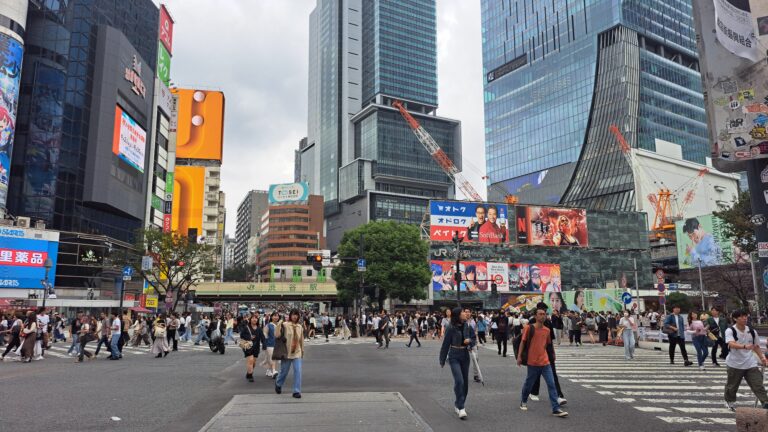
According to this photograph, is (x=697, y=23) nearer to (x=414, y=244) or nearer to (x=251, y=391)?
(x=251, y=391)

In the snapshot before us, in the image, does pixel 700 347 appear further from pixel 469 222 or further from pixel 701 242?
pixel 701 242

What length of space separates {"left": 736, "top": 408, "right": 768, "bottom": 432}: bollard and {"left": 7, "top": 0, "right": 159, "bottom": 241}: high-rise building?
191ft

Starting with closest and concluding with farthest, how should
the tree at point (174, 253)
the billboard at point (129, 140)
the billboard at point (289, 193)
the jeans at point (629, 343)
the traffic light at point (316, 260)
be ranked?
1. the jeans at point (629, 343)
2. the traffic light at point (316, 260)
3. the tree at point (174, 253)
4. the billboard at point (129, 140)
5. the billboard at point (289, 193)

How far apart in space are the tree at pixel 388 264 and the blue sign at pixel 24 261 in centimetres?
2742

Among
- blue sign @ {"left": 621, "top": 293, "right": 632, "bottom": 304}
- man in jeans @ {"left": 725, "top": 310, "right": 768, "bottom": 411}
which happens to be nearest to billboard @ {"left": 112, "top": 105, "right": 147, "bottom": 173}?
blue sign @ {"left": 621, "top": 293, "right": 632, "bottom": 304}

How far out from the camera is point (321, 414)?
28.2ft

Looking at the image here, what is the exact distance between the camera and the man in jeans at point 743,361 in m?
8.80

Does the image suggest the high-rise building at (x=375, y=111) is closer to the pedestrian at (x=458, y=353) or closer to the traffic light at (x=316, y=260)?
the traffic light at (x=316, y=260)

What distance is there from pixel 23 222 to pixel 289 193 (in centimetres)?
9039

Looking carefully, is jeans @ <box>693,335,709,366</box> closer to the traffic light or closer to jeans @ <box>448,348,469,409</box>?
jeans @ <box>448,348,469,409</box>

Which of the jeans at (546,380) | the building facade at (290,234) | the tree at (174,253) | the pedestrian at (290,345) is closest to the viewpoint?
the jeans at (546,380)

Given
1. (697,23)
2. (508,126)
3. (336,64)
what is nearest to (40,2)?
(697,23)

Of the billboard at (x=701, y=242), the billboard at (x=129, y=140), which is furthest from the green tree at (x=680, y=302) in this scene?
the billboard at (x=129, y=140)

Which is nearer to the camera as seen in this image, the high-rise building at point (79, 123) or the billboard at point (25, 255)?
the billboard at point (25, 255)
